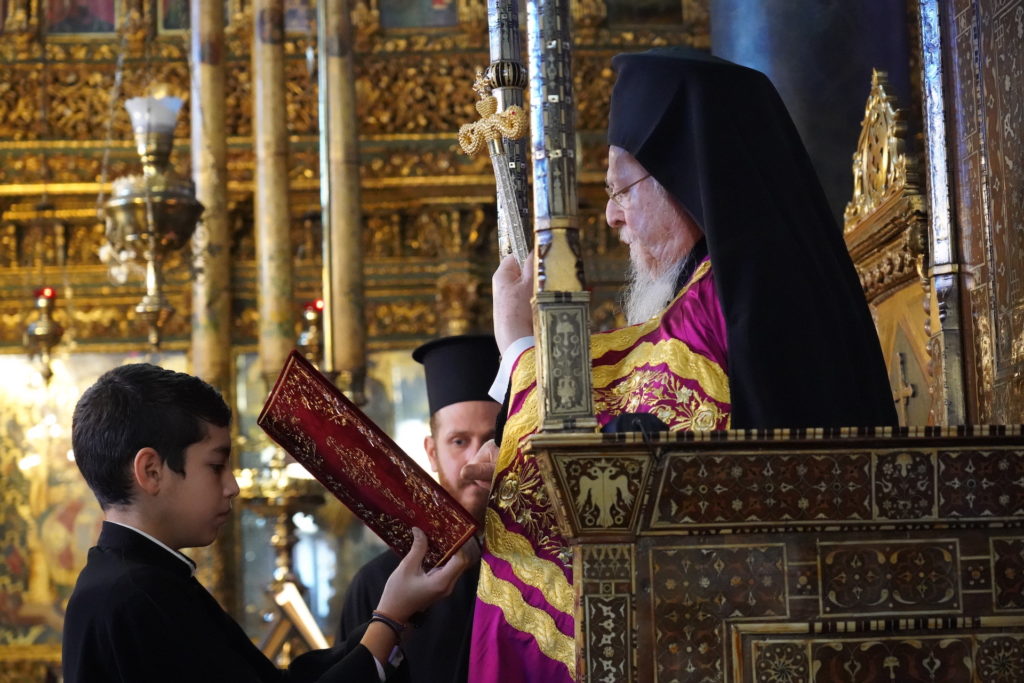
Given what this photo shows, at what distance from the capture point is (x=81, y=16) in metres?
12.2

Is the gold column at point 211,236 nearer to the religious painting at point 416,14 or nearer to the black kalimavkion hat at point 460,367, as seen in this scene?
the religious painting at point 416,14

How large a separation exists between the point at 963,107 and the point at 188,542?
220 centimetres

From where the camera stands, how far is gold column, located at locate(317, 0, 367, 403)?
9.36m

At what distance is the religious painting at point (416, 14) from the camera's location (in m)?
12.3

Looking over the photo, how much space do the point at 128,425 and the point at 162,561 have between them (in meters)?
0.24

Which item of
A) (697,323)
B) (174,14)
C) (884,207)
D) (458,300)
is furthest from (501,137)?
(174,14)

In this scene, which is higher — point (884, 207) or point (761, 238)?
point (884, 207)

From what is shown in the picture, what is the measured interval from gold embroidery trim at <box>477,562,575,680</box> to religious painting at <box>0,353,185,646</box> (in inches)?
355

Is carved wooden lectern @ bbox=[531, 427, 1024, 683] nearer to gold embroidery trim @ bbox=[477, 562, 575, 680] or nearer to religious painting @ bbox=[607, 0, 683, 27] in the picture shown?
gold embroidery trim @ bbox=[477, 562, 575, 680]

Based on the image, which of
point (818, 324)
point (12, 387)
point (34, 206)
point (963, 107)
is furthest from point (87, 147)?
point (818, 324)

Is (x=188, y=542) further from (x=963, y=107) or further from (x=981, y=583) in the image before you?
(x=963, y=107)

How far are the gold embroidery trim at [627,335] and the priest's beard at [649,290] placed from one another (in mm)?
198

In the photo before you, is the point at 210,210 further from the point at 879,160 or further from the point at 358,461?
the point at 358,461

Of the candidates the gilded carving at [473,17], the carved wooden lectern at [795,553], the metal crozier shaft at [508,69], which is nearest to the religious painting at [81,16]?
the gilded carving at [473,17]
